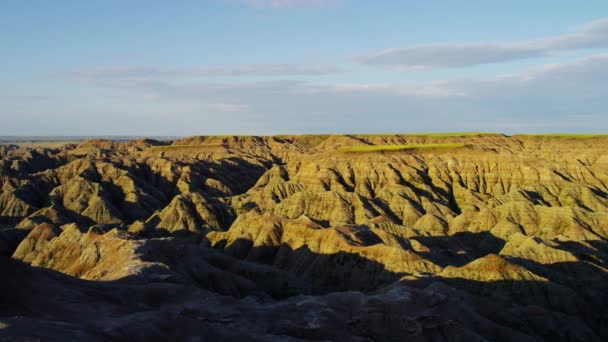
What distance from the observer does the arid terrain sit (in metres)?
39.5

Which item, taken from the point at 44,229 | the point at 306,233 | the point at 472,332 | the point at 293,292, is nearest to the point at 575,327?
the point at 472,332

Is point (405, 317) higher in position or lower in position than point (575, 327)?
higher

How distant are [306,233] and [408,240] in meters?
15.8

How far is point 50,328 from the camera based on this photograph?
1029 inches

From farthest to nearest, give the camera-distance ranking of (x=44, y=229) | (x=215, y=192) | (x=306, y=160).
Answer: (x=306, y=160) < (x=215, y=192) < (x=44, y=229)

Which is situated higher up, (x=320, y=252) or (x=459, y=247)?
(x=320, y=252)

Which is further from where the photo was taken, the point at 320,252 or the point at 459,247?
the point at 459,247

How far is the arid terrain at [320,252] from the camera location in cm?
3947

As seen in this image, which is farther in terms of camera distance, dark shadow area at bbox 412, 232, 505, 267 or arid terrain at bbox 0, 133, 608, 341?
dark shadow area at bbox 412, 232, 505, 267

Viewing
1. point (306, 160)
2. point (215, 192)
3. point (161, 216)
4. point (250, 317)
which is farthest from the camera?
point (306, 160)

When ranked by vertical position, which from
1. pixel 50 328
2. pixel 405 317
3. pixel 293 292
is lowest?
pixel 293 292

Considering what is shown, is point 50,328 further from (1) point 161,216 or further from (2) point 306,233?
(1) point 161,216

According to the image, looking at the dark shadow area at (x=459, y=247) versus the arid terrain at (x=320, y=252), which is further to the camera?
the dark shadow area at (x=459, y=247)

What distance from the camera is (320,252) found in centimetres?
7475
